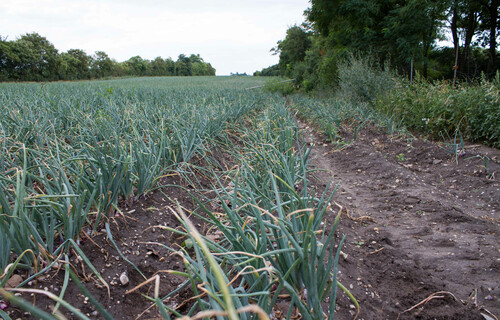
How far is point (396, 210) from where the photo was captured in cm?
284

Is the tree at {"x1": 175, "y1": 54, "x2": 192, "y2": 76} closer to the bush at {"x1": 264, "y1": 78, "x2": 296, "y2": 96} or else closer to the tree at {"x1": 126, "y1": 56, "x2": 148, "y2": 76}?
the tree at {"x1": 126, "y1": 56, "x2": 148, "y2": 76}

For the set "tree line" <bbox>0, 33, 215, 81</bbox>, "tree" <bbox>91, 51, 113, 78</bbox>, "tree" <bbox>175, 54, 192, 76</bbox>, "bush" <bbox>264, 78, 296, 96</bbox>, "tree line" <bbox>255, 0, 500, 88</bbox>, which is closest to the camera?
"tree line" <bbox>255, 0, 500, 88</bbox>

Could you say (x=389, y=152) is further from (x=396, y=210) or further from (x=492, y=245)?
(x=492, y=245)

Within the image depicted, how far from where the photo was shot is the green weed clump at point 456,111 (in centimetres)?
464

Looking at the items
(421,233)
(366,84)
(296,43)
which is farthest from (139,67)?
(421,233)

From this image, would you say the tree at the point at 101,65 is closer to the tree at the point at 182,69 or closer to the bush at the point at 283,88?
the tree at the point at 182,69

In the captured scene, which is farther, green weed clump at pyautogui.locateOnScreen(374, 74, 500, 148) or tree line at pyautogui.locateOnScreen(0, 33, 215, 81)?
tree line at pyautogui.locateOnScreen(0, 33, 215, 81)

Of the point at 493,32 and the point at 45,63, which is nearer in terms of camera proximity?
the point at 493,32

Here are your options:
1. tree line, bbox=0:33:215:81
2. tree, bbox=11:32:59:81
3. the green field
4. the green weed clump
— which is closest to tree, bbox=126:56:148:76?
tree line, bbox=0:33:215:81

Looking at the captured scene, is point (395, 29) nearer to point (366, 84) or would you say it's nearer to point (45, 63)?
point (366, 84)

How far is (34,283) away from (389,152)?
471cm

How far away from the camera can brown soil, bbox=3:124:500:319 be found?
146 centimetres

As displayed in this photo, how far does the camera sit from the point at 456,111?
17.0ft

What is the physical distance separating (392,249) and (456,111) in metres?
4.25
